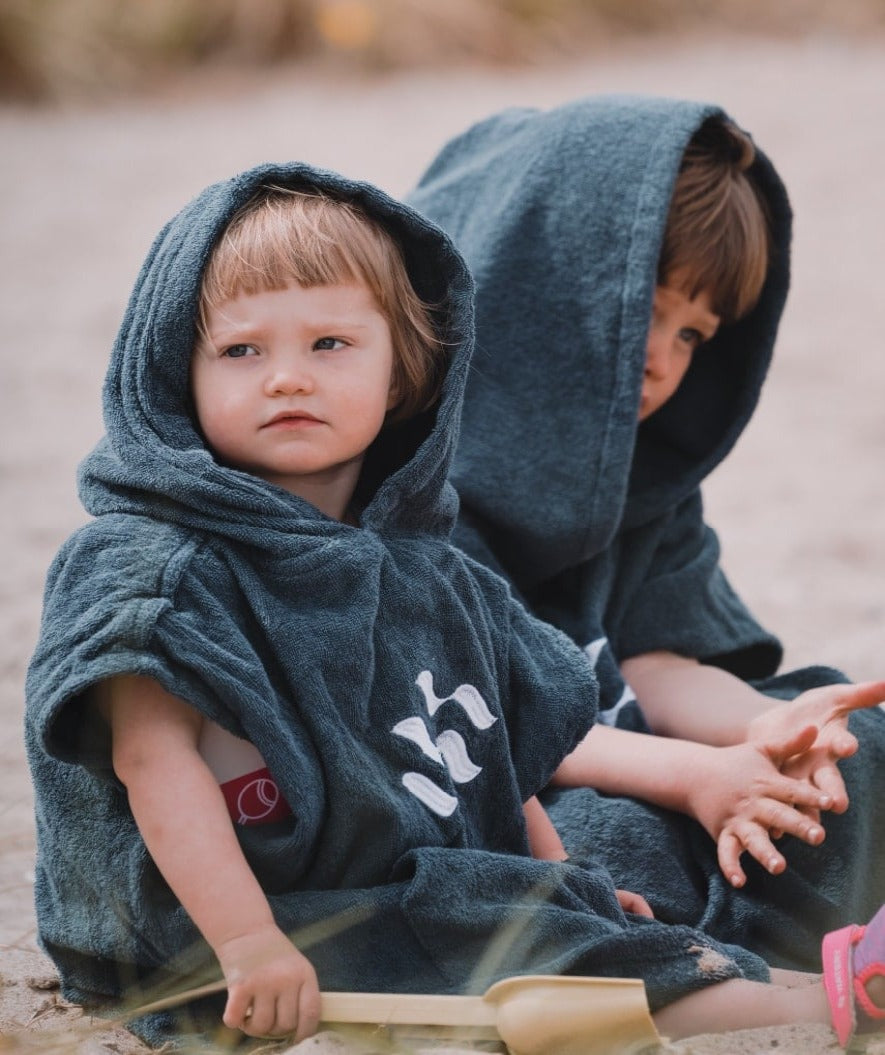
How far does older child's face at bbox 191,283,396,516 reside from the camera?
1963 mm

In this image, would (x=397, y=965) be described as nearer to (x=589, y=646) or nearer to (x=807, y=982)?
(x=807, y=982)

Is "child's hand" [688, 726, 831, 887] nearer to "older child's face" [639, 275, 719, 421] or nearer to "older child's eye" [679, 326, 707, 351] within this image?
"older child's face" [639, 275, 719, 421]

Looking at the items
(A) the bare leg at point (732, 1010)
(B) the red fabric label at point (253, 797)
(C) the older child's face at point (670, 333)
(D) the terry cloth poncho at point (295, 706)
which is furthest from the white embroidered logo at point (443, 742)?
(C) the older child's face at point (670, 333)

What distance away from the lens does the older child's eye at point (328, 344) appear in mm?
2012

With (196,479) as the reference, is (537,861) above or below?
below

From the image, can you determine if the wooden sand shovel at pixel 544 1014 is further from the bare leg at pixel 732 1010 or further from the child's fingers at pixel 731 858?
the child's fingers at pixel 731 858

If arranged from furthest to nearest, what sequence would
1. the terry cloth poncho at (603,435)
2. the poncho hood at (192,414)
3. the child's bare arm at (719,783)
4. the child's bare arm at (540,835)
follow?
1. the terry cloth poncho at (603,435)
2. the child's bare arm at (719,783)
3. the child's bare arm at (540,835)
4. the poncho hood at (192,414)

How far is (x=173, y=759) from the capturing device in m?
1.80

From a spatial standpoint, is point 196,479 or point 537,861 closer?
point 196,479

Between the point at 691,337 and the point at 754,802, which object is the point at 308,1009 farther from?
the point at 691,337

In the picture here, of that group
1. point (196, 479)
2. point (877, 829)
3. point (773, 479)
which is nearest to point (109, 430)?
point (196, 479)

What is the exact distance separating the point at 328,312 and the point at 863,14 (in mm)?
9573

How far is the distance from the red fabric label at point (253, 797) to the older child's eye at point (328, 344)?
546mm

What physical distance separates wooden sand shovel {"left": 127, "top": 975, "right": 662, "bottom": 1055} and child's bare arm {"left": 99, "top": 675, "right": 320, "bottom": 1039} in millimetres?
124
